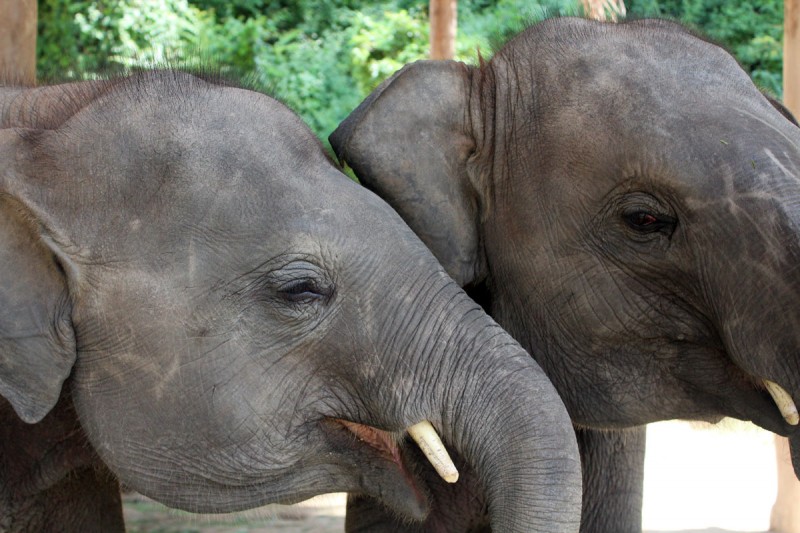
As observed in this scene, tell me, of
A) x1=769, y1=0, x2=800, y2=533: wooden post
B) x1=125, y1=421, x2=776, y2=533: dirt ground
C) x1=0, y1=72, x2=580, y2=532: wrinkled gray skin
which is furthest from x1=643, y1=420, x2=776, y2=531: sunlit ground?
x1=0, y1=72, x2=580, y2=532: wrinkled gray skin

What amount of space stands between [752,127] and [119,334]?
65.0 inches

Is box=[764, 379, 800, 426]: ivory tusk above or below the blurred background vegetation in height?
above

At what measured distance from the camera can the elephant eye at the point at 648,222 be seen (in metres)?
3.21

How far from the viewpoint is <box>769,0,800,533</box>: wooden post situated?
557cm

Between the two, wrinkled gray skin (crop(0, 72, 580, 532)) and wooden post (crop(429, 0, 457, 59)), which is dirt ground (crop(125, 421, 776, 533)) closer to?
wrinkled gray skin (crop(0, 72, 580, 532))

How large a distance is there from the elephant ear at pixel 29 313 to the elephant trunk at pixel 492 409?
30.5 inches

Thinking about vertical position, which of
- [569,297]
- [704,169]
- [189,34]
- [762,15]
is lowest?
[189,34]

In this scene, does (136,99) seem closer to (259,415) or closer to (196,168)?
(196,168)

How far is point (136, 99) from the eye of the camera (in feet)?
10.5

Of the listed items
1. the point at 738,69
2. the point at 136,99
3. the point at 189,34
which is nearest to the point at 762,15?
the point at 189,34

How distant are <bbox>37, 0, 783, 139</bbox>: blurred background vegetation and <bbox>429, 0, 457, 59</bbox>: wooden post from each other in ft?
13.2

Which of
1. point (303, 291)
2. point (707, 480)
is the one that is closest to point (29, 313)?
point (303, 291)

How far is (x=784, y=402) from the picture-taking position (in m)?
3.05

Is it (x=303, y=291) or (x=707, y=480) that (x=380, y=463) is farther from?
(x=707, y=480)
